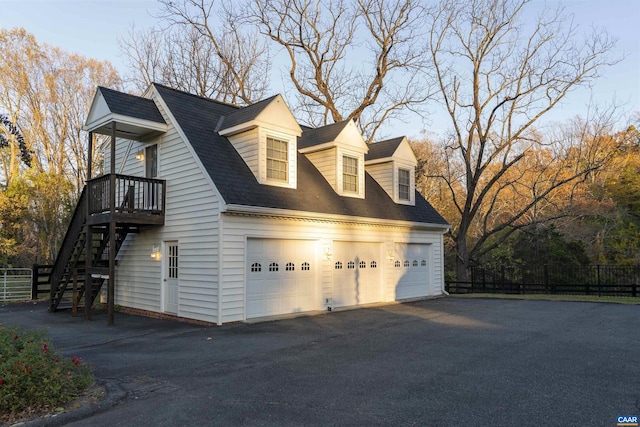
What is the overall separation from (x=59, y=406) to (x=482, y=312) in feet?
37.2

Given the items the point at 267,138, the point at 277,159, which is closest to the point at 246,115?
the point at 267,138

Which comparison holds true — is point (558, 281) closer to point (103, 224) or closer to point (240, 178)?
point (240, 178)

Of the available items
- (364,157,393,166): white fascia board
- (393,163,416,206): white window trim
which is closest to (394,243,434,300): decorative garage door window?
(393,163,416,206): white window trim

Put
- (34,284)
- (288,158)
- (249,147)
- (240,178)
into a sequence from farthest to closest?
(34,284), (288,158), (249,147), (240,178)

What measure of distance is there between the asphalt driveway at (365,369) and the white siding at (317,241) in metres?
0.92

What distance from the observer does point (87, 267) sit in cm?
1189

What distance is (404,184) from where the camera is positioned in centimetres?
1780

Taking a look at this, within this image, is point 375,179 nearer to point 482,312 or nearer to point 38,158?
point 482,312

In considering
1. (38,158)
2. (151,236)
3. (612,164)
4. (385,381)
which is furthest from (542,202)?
(38,158)

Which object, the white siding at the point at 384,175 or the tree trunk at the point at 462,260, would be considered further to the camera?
the tree trunk at the point at 462,260

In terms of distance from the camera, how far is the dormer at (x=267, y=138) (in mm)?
12195

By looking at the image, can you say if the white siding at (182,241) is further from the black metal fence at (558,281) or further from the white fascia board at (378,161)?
the black metal fence at (558,281)

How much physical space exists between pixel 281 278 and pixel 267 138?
3.84 meters

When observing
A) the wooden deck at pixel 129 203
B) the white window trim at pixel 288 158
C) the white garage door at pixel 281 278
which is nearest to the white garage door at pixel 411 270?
the white garage door at pixel 281 278
